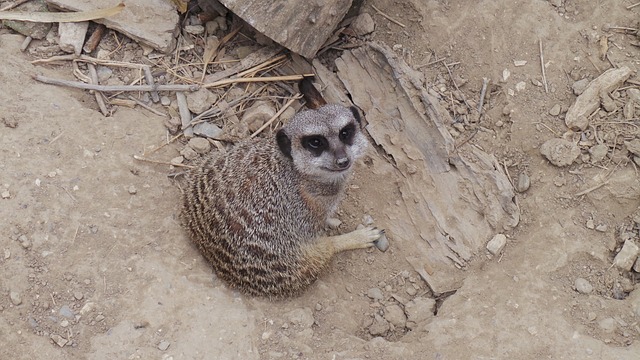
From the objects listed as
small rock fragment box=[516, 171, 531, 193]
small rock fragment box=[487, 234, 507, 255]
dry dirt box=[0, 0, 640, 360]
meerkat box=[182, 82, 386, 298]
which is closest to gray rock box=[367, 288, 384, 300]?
dry dirt box=[0, 0, 640, 360]

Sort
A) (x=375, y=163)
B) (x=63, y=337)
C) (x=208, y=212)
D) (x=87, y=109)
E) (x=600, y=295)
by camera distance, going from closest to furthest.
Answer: (x=63, y=337) → (x=600, y=295) → (x=208, y=212) → (x=87, y=109) → (x=375, y=163)

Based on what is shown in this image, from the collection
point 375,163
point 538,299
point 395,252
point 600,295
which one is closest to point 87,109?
point 375,163

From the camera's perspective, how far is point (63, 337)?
2.76 metres

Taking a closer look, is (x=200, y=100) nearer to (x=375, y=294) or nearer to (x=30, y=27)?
(x=30, y=27)

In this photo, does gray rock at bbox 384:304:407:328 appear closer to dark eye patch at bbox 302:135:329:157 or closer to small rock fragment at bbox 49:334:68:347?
dark eye patch at bbox 302:135:329:157

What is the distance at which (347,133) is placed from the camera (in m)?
3.06

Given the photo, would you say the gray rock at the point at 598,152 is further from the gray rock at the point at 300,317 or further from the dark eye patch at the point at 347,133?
the gray rock at the point at 300,317

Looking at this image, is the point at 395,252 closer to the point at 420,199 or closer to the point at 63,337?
the point at 420,199

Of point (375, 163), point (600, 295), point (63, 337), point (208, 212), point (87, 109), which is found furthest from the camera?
point (375, 163)

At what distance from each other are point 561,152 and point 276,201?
1.46 m

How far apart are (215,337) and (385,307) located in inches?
34.6

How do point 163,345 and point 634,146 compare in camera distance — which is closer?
point 163,345

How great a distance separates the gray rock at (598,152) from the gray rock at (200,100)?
206 cm

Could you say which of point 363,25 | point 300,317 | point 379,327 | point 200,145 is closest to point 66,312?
point 300,317
